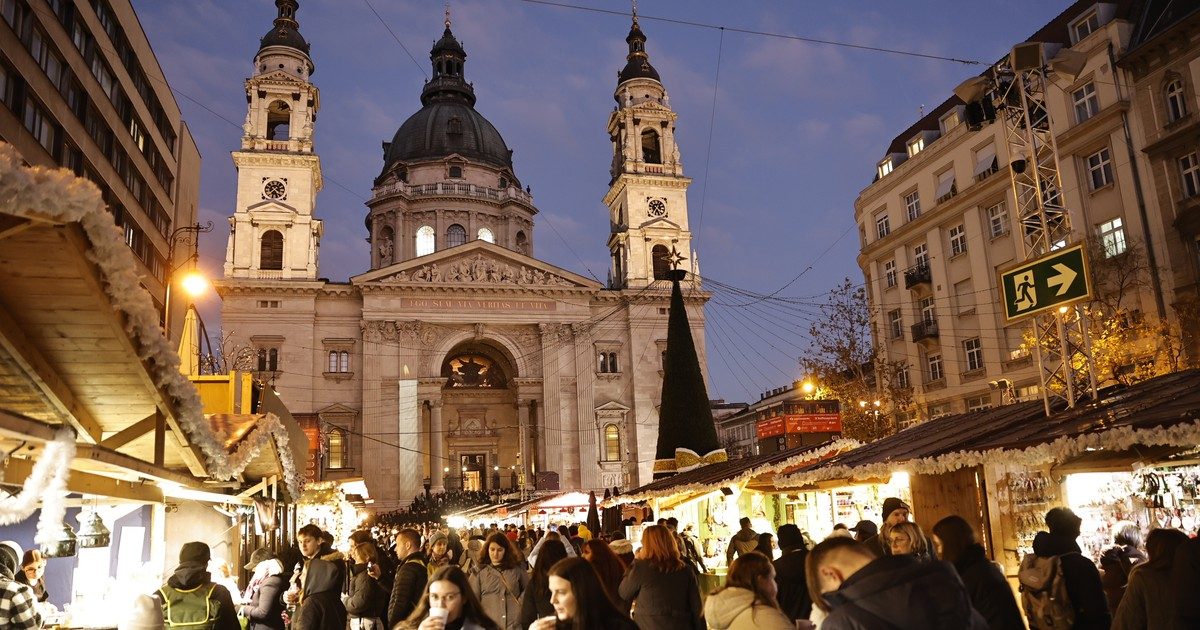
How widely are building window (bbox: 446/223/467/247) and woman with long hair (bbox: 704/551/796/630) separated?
58810 millimetres

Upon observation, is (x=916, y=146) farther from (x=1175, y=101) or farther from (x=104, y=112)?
(x=104, y=112)

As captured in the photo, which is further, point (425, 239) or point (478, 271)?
point (425, 239)

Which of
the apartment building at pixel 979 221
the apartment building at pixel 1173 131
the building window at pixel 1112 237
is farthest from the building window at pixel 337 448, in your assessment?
the apartment building at pixel 1173 131

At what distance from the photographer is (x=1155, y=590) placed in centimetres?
566

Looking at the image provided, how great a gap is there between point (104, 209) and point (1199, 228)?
2775cm

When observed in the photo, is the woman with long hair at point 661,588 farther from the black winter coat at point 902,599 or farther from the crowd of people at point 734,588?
the black winter coat at point 902,599

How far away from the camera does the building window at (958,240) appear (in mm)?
34406

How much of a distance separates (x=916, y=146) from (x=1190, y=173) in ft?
46.0

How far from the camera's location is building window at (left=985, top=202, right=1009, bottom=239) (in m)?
32.4

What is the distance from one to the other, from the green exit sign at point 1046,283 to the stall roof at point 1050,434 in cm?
119

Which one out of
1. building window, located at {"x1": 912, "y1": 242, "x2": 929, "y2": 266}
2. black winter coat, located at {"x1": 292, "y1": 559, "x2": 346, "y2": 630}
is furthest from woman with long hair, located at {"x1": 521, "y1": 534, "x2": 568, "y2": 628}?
building window, located at {"x1": 912, "y1": 242, "x2": 929, "y2": 266}

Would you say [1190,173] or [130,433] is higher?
[1190,173]

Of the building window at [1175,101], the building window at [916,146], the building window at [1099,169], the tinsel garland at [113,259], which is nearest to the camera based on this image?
the tinsel garland at [113,259]

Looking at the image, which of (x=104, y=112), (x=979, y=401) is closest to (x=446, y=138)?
(x=104, y=112)
